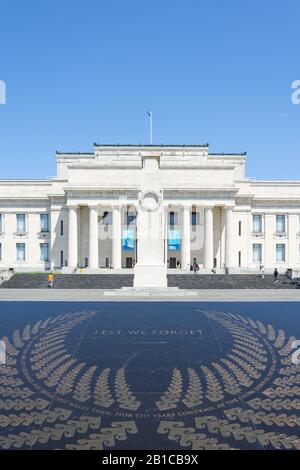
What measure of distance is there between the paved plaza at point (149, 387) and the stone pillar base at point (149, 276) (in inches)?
693

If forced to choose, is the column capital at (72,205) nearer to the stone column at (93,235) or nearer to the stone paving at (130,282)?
the stone column at (93,235)

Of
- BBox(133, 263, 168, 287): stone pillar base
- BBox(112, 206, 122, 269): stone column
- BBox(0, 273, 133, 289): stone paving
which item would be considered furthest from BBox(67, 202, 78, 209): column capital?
BBox(133, 263, 168, 287): stone pillar base

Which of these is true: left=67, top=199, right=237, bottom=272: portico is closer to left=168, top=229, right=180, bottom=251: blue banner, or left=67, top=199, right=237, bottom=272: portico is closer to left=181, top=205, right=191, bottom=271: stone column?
left=181, top=205, right=191, bottom=271: stone column

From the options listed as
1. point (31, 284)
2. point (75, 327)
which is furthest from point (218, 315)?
point (31, 284)

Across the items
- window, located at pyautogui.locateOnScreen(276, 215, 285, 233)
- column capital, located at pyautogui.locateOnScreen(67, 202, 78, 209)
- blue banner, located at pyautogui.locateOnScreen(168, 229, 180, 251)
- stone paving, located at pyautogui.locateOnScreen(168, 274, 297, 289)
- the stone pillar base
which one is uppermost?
column capital, located at pyautogui.locateOnScreen(67, 202, 78, 209)

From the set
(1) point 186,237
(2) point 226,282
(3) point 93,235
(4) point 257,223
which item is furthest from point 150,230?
(4) point 257,223

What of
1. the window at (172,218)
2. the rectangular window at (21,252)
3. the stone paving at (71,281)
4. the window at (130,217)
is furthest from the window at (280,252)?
the rectangular window at (21,252)

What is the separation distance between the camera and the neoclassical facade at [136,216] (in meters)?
59.5

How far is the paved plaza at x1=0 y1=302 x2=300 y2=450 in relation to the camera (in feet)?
17.4

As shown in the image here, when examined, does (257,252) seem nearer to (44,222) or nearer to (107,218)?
(107,218)

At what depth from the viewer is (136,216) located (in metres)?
63.2

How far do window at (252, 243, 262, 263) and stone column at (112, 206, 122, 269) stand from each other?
26688mm

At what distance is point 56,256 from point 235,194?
113ft
